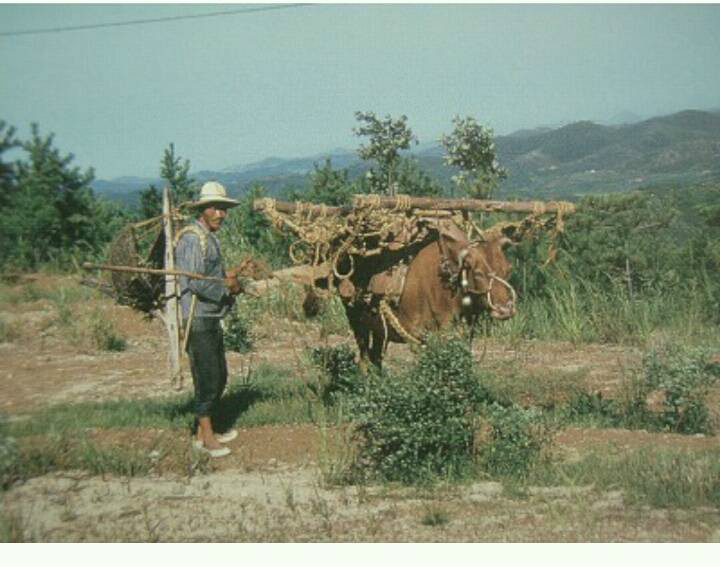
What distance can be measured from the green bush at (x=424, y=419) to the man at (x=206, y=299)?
1.48 meters

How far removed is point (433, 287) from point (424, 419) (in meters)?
1.56

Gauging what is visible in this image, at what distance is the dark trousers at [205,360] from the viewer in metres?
6.09

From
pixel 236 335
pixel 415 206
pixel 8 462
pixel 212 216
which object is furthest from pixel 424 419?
pixel 236 335

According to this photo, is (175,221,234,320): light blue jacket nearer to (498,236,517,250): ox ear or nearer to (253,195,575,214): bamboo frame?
(253,195,575,214): bamboo frame

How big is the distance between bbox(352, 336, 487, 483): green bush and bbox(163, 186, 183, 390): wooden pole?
175cm

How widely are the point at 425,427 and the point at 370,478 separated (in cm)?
63

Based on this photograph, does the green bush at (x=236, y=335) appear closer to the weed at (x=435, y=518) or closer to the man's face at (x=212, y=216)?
the man's face at (x=212, y=216)

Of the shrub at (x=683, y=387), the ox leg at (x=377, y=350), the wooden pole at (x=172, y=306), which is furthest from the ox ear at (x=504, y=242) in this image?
the wooden pole at (x=172, y=306)

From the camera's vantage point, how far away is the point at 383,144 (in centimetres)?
1516

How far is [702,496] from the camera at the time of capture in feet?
15.8

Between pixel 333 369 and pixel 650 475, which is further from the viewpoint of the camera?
pixel 333 369

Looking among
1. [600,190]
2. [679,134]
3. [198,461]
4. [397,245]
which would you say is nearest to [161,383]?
[198,461]

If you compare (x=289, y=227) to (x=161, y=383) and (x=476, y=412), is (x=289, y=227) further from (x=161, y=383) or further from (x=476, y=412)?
(x=161, y=383)

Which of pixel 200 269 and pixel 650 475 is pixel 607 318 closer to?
pixel 650 475
